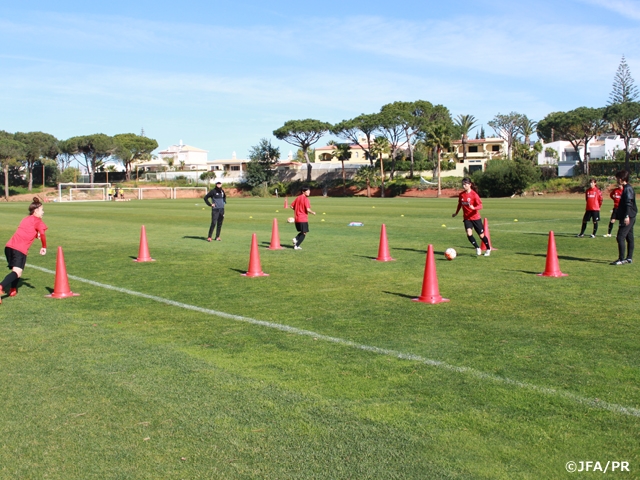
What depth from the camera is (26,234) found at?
33.1 feet

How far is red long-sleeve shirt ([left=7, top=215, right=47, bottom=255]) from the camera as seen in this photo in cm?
1002

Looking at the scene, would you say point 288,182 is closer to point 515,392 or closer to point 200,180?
point 200,180

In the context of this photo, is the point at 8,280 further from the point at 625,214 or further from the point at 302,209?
the point at 625,214

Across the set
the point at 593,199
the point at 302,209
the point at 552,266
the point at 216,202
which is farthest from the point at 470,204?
the point at 216,202

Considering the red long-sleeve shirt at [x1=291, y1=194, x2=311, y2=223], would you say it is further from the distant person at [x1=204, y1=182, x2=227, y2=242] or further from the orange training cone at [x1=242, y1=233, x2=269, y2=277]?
the orange training cone at [x1=242, y1=233, x2=269, y2=277]

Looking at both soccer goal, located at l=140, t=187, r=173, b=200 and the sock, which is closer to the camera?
the sock

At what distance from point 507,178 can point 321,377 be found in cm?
6195

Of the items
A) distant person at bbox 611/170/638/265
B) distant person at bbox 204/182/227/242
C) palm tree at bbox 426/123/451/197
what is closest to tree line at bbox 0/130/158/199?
palm tree at bbox 426/123/451/197

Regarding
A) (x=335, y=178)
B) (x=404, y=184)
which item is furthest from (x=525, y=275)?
(x=335, y=178)

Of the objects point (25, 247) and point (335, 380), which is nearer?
point (335, 380)

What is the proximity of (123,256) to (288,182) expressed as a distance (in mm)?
79343

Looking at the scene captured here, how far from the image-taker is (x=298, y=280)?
474 inches

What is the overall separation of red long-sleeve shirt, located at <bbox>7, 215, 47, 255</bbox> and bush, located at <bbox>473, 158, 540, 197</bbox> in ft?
193

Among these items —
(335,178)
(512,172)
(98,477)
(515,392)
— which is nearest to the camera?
(98,477)
